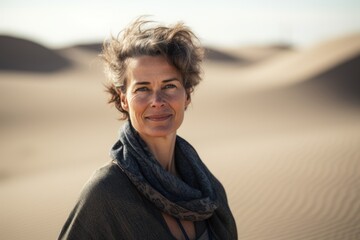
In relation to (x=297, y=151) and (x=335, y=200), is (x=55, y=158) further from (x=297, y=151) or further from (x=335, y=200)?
(x=335, y=200)

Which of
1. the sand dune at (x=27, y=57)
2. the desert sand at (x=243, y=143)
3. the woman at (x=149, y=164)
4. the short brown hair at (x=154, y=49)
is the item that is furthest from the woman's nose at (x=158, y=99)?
the sand dune at (x=27, y=57)

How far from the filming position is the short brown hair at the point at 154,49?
2293mm

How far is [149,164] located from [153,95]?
1.30 feet

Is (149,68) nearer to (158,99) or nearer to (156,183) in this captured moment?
(158,99)

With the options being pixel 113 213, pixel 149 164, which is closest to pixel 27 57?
pixel 149 164

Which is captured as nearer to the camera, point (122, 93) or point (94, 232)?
point (94, 232)

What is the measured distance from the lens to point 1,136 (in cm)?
1742

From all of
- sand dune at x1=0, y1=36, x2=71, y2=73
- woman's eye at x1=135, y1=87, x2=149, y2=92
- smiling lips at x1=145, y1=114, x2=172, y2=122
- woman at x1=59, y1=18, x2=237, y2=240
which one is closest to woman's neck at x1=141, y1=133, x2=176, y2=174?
woman at x1=59, y1=18, x2=237, y2=240

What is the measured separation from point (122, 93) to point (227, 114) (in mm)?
18115

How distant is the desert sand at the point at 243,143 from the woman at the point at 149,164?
1.27 feet

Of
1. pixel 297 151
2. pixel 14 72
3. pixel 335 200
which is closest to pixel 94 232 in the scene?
pixel 335 200

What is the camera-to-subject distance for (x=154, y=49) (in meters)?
2.27

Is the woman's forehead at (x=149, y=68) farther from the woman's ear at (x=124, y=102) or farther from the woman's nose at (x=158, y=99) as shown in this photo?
the woman's ear at (x=124, y=102)

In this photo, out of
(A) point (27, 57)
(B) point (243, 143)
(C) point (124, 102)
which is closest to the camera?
(C) point (124, 102)
